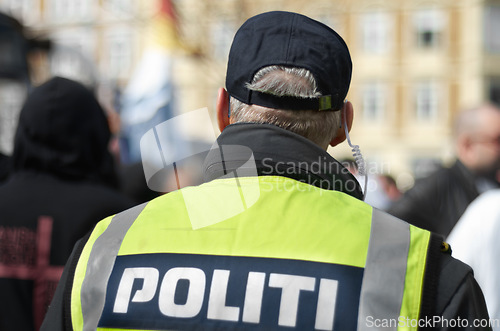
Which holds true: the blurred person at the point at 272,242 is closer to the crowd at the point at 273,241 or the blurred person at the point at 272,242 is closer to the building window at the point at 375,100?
the crowd at the point at 273,241

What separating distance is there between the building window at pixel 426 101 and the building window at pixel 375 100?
1420 mm

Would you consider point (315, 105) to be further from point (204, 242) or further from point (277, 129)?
point (204, 242)

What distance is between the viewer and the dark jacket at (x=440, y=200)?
3.88 meters

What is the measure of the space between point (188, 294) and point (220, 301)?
74 millimetres

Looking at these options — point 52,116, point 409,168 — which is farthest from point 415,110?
point 52,116

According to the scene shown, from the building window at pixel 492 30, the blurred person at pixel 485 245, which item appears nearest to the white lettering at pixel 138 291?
the blurred person at pixel 485 245

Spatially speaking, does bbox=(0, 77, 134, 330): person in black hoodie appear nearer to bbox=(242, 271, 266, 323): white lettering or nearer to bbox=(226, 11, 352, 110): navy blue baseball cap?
bbox=(226, 11, 352, 110): navy blue baseball cap

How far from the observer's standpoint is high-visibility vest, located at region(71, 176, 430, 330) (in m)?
1.35

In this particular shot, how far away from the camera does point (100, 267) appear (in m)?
1.49

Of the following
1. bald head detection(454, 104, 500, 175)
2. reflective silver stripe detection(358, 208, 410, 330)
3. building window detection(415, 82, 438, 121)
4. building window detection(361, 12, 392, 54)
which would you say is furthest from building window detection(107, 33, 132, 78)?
reflective silver stripe detection(358, 208, 410, 330)

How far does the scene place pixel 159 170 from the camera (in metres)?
1.75

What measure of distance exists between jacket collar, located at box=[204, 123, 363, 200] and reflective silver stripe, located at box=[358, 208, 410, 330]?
17cm

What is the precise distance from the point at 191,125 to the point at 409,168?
2598 centimetres

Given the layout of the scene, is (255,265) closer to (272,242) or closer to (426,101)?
(272,242)
